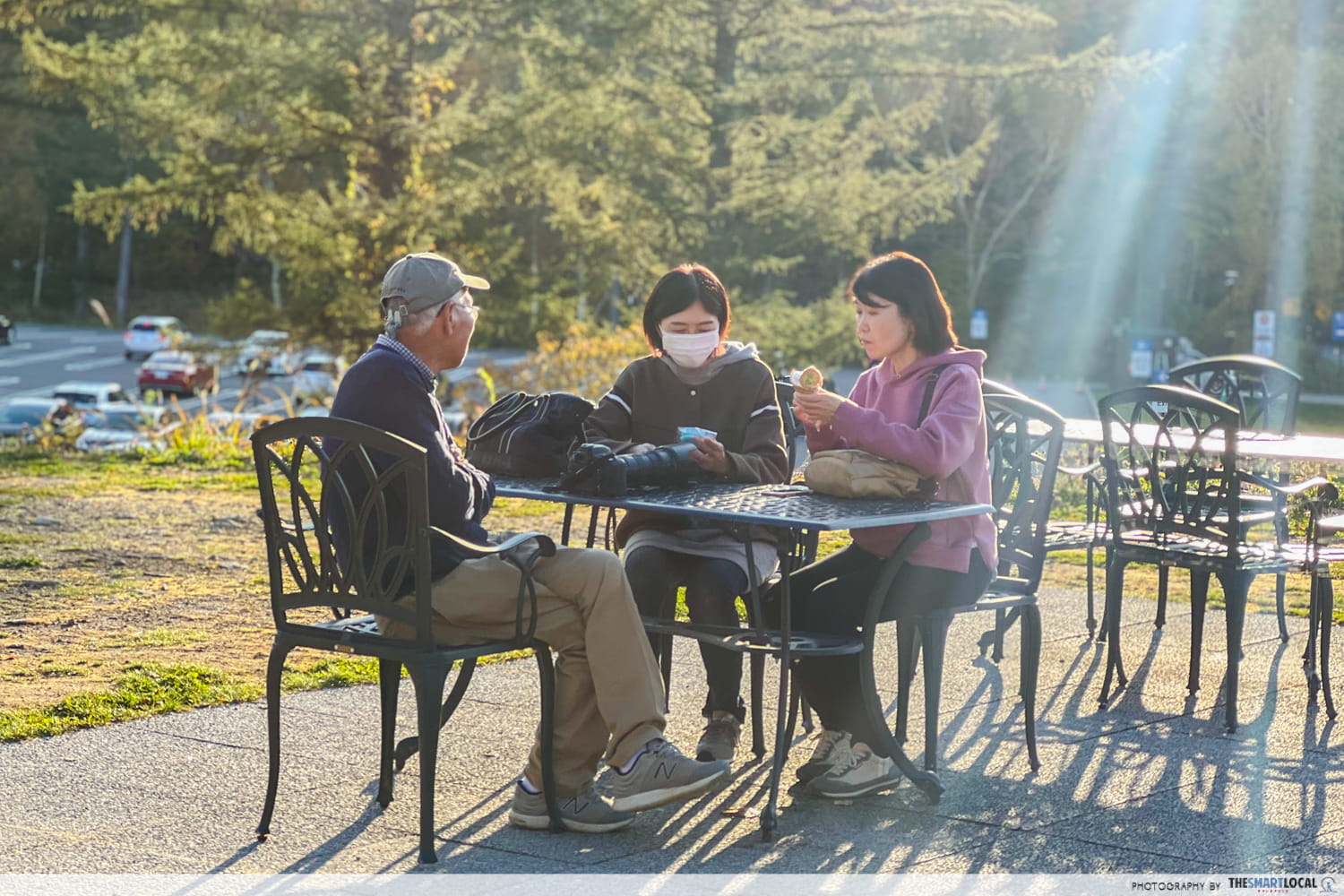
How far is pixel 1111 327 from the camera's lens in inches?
2234

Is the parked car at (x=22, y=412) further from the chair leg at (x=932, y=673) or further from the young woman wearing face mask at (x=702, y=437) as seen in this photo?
the chair leg at (x=932, y=673)

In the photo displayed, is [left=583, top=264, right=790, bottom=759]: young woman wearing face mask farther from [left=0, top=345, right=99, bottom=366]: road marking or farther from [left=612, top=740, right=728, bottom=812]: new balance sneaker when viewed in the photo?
[left=0, top=345, right=99, bottom=366]: road marking

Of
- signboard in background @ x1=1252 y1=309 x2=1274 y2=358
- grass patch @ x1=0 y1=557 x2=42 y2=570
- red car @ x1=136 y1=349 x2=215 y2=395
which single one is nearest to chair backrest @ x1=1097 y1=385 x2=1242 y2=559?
grass patch @ x1=0 y1=557 x2=42 y2=570

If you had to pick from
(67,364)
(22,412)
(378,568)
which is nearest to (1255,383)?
(378,568)

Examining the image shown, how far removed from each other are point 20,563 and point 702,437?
4700mm

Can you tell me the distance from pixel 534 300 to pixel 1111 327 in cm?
3835

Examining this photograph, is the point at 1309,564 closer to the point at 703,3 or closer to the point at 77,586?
the point at 77,586

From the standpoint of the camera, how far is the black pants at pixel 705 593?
4.74 metres

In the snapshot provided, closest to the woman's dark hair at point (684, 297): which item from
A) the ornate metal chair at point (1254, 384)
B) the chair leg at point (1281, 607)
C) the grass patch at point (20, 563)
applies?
the chair leg at point (1281, 607)

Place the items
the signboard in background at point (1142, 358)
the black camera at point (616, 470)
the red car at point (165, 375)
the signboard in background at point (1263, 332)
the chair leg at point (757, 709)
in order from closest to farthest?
the black camera at point (616, 470) → the chair leg at point (757, 709) → the signboard in background at point (1263, 332) → the signboard in background at point (1142, 358) → the red car at point (165, 375)

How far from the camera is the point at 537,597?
4031 millimetres

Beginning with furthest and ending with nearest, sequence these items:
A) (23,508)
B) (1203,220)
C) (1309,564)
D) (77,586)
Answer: (1203,220) < (23,508) < (77,586) < (1309,564)

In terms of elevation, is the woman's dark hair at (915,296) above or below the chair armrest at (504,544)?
above

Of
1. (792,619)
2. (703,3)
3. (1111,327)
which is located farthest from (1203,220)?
(792,619)
